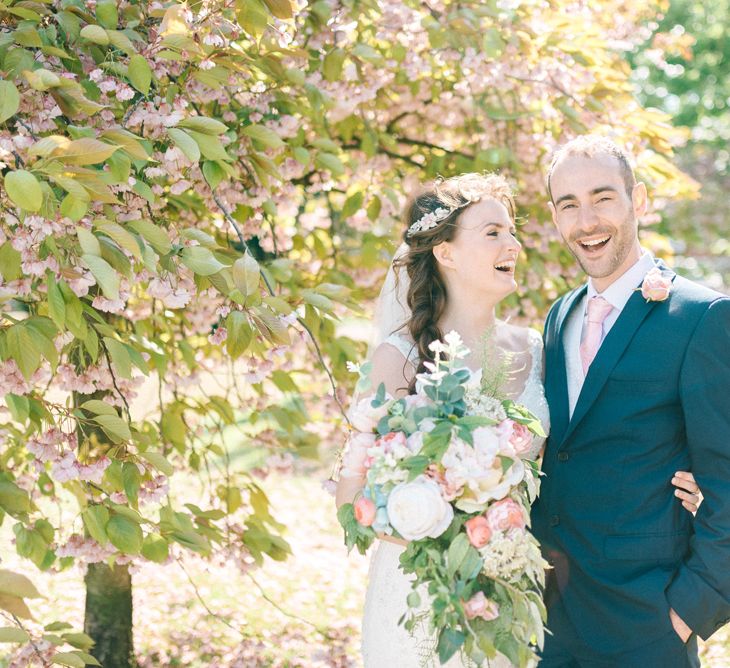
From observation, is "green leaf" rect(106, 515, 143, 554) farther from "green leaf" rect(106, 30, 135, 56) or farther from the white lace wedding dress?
"green leaf" rect(106, 30, 135, 56)

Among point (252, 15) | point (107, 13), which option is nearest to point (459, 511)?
point (252, 15)

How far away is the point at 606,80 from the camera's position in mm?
4180

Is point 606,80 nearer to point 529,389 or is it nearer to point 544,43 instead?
point 544,43

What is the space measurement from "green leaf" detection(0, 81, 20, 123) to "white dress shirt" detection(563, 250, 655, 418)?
69.0 inches

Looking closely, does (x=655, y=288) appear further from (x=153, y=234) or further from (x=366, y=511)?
(x=153, y=234)

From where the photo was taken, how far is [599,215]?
9.14ft

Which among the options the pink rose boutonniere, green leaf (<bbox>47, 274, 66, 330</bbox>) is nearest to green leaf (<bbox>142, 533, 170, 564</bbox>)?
green leaf (<bbox>47, 274, 66, 330</bbox>)

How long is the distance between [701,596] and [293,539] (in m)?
5.72

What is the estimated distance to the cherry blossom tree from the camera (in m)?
2.43

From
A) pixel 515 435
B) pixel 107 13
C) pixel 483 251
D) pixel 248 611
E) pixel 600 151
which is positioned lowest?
pixel 248 611

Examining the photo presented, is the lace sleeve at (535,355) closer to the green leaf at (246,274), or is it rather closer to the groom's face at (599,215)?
the groom's face at (599,215)

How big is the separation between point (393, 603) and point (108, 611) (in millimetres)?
1888

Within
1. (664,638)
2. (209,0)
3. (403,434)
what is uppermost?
(209,0)

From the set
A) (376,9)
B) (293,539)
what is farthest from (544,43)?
(293,539)
